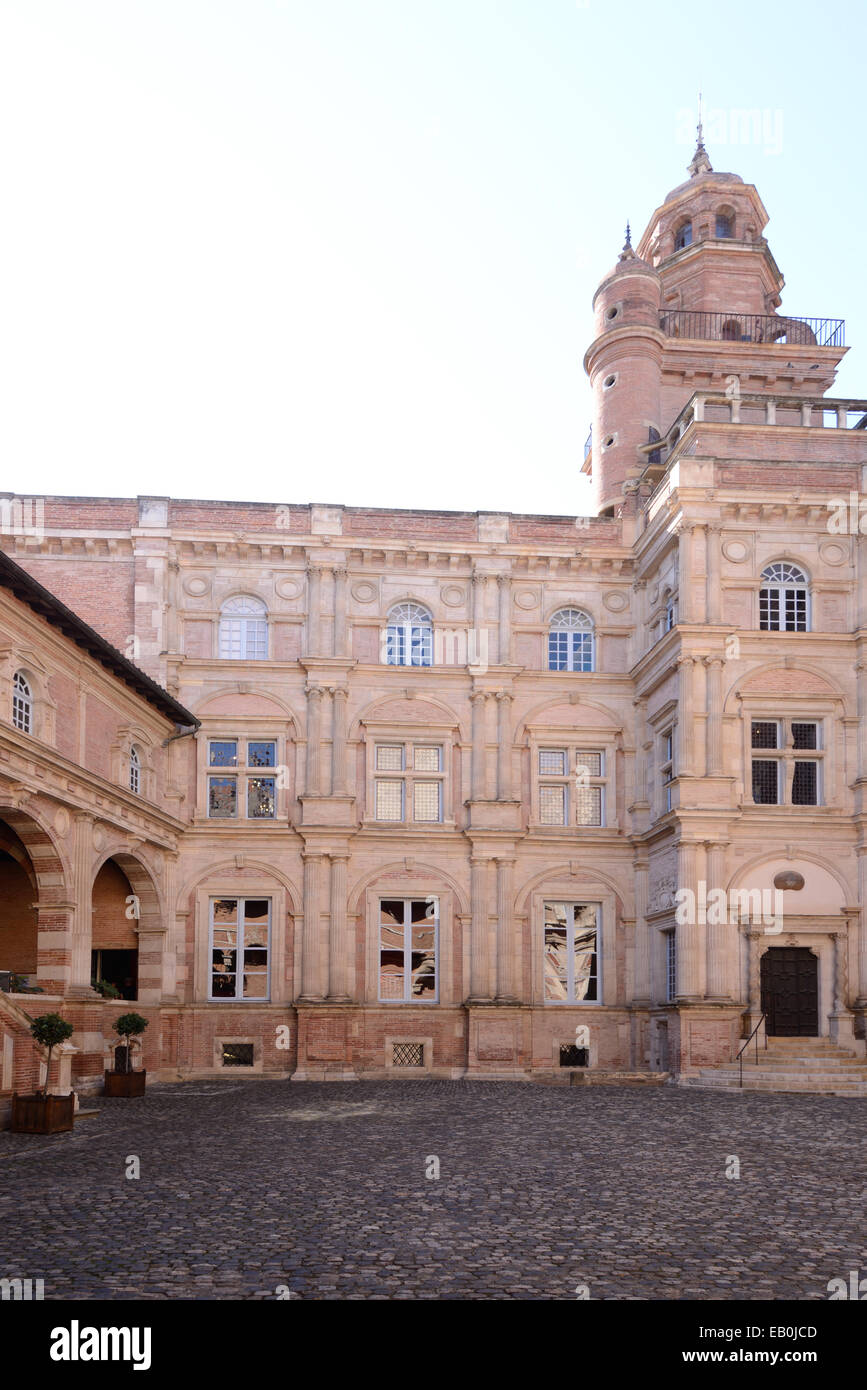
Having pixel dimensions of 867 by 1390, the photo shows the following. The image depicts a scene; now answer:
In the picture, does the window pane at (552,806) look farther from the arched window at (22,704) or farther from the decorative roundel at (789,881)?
the arched window at (22,704)

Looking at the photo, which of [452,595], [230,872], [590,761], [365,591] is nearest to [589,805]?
[590,761]

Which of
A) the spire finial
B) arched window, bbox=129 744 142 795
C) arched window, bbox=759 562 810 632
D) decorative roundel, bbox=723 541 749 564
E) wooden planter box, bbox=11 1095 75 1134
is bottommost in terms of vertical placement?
wooden planter box, bbox=11 1095 75 1134

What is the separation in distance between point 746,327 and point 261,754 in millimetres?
21358

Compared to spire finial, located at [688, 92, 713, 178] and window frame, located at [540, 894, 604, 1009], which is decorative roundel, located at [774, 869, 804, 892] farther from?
spire finial, located at [688, 92, 713, 178]

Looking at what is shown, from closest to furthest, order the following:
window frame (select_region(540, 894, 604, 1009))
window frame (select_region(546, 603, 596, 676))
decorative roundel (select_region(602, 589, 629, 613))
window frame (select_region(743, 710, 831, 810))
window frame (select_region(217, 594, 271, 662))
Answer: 1. window frame (select_region(743, 710, 831, 810))
2. window frame (select_region(540, 894, 604, 1009))
3. window frame (select_region(217, 594, 271, 662))
4. window frame (select_region(546, 603, 596, 676))
5. decorative roundel (select_region(602, 589, 629, 613))

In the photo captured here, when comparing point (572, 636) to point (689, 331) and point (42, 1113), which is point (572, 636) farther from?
point (42, 1113)

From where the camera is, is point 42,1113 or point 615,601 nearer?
point 42,1113

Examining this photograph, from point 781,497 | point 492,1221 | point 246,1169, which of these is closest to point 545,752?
point 781,497

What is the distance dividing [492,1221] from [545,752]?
2208 centimetres

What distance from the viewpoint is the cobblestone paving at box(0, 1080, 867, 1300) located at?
29.2 feet

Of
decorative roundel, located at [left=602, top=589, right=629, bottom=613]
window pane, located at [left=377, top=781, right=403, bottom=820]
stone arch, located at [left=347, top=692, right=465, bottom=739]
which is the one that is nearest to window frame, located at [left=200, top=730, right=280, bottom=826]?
stone arch, located at [left=347, top=692, right=465, bottom=739]

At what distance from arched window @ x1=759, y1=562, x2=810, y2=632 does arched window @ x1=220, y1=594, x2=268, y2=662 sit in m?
12.9

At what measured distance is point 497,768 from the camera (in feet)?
105

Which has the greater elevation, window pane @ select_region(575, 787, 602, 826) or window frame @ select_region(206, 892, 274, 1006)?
window pane @ select_region(575, 787, 602, 826)
